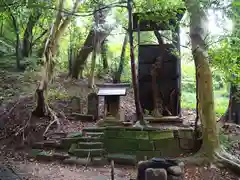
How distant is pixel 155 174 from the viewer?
12.2 ft

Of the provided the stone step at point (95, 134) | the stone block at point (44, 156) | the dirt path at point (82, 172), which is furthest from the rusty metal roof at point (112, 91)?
the dirt path at point (82, 172)

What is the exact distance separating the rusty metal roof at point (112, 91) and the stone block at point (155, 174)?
3951 mm

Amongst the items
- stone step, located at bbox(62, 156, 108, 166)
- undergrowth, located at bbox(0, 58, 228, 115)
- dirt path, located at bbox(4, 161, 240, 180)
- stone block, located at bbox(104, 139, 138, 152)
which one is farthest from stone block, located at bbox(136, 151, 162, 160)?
undergrowth, located at bbox(0, 58, 228, 115)

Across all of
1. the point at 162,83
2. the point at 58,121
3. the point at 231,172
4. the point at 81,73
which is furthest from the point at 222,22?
the point at 81,73

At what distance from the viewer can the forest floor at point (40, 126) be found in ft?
17.2

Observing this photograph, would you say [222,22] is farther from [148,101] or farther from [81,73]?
[81,73]

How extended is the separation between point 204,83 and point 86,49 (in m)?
6.74

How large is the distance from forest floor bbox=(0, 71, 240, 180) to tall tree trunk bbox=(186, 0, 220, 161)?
1.75 ft

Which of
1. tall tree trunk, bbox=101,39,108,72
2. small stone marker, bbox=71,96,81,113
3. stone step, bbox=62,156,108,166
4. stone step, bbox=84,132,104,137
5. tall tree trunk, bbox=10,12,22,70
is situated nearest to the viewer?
stone step, bbox=62,156,108,166

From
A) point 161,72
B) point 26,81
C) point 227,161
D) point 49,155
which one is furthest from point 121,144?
point 26,81

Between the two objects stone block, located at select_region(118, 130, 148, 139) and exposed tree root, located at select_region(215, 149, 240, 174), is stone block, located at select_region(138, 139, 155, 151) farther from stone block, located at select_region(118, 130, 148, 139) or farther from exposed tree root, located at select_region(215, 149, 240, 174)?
exposed tree root, located at select_region(215, 149, 240, 174)

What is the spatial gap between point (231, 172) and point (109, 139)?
2.67 metres

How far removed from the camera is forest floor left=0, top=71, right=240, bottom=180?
525 centimetres

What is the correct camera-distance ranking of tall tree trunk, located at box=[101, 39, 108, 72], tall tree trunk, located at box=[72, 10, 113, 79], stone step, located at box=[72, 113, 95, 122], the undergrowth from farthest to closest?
tall tree trunk, located at box=[101, 39, 108, 72], tall tree trunk, located at box=[72, 10, 113, 79], the undergrowth, stone step, located at box=[72, 113, 95, 122]
